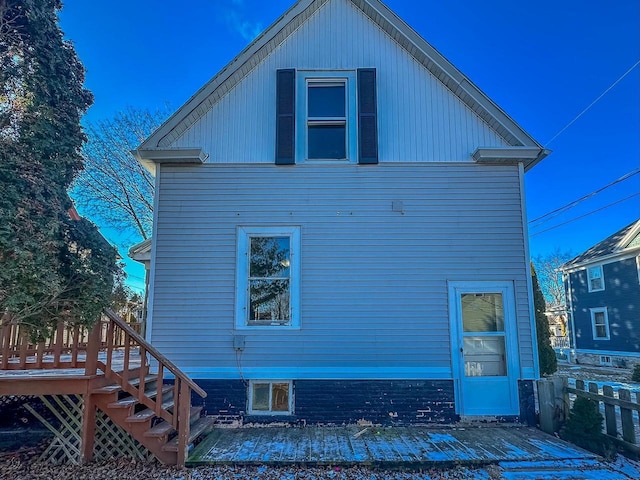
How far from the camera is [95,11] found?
1056cm

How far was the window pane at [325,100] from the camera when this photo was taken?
6625 mm

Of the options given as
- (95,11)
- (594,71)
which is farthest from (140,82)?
(594,71)

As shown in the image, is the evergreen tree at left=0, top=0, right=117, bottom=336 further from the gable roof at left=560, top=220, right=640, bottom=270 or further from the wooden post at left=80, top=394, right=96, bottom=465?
the gable roof at left=560, top=220, right=640, bottom=270

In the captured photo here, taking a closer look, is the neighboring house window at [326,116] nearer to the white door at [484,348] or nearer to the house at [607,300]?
the white door at [484,348]

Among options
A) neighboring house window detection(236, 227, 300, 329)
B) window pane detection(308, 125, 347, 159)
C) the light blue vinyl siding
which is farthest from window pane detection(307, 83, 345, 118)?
neighboring house window detection(236, 227, 300, 329)

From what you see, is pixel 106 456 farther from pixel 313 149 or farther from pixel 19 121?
pixel 313 149

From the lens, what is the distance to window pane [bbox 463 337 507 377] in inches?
235

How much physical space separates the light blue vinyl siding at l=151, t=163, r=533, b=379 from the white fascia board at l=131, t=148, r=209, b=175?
0.14 m

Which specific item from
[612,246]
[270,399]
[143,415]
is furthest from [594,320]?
[143,415]

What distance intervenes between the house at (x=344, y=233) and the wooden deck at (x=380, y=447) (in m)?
0.34

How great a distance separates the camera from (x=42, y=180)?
3.92 metres

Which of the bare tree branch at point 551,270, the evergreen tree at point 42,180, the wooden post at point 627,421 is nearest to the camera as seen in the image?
the evergreen tree at point 42,180

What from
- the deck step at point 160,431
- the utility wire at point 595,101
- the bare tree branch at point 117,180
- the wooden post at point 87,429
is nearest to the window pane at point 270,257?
the deck step at point 160,431

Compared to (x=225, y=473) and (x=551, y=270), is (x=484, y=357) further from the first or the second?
(x=551, y=270)
